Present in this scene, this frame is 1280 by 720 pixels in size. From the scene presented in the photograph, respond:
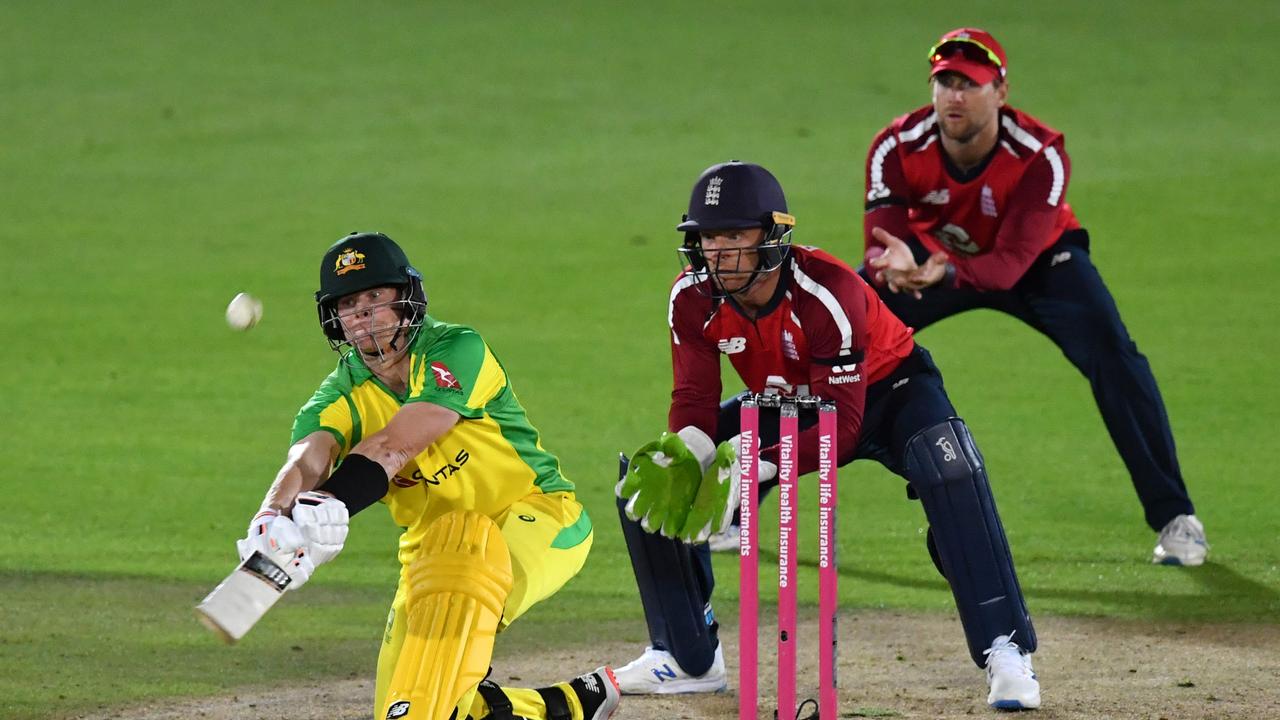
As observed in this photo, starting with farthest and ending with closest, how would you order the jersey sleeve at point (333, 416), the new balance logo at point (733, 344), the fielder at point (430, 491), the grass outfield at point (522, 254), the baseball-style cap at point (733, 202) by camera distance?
the grass outfield at point (522, 254) < the new balance logo at point (733, 344) < the baseball-style cap at point (733, 202) < the jersey sleeve at point (333, 416) < the fielder at point (430, 491)

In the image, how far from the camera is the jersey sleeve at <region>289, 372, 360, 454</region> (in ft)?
17.9

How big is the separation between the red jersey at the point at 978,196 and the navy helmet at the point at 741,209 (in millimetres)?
2089

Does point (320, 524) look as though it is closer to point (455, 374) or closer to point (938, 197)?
point (455, 374)

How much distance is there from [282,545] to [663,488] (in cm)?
117

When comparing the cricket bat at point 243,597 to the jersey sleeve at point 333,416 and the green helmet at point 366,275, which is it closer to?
the jersey sleeve at point 333,416

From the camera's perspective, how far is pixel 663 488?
5.38 metres

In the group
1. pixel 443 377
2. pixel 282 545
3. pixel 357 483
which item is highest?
pixel 443 377

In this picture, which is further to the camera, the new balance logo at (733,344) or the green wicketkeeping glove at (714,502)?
the new balance logo at (733,344)

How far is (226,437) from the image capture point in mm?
9953

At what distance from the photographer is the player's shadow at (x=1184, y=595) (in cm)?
716

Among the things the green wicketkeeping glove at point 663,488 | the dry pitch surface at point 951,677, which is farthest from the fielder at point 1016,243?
the green wicketkeeping glove at point 663,488

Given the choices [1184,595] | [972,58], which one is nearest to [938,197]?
[972,58]

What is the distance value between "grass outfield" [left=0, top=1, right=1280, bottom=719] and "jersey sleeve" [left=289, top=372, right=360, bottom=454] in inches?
51.9

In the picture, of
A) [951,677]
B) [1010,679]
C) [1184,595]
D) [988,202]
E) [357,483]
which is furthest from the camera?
[988,202]
